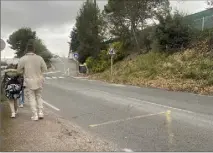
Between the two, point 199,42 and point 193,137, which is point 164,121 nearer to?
point 193,137

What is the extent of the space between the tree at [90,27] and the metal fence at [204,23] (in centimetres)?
1464

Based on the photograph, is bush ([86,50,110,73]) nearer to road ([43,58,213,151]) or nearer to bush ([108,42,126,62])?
bush ([108,42,126,62])

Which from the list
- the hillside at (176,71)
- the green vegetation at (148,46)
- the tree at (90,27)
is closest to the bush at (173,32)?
the green vegetation at (148,46)

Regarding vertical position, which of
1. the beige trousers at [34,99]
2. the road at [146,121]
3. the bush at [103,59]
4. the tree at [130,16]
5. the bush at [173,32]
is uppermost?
the tree at [130,16]

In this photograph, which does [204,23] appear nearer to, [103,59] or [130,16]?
[130,16]

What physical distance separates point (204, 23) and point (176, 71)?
6.71 m

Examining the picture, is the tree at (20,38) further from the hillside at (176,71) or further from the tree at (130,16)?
the hillside at (176,71)

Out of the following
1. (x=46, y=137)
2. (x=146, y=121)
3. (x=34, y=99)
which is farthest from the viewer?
(x=146, y=121)

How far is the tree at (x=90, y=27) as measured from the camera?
41978mm

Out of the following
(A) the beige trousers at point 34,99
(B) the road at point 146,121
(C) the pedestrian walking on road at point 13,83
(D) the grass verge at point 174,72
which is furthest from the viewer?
(D) the grass verge at point 174,72

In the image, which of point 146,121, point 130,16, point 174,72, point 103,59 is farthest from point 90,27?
point 146,121

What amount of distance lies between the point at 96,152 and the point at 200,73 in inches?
619

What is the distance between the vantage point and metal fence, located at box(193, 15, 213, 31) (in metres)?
27.7

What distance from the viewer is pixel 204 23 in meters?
28.5
